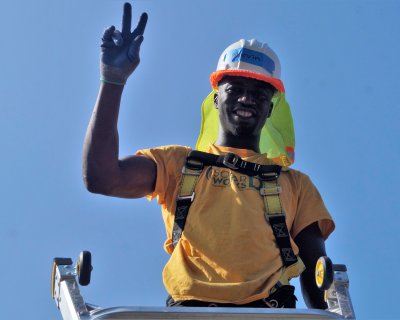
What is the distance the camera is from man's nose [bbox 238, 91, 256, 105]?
612 centimetres

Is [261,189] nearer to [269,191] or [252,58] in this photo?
[269,191]

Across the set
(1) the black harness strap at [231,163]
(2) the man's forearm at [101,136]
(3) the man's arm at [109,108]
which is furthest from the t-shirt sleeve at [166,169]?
(2) the man's forearm at [101,136]

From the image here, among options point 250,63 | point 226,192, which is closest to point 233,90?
point 250,63

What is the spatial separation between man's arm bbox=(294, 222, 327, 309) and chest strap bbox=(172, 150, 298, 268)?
1.21 feet

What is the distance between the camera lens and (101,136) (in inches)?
205

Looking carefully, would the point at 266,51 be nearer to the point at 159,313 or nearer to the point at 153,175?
the point at 153,175

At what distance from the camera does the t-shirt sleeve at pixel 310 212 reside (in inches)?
231

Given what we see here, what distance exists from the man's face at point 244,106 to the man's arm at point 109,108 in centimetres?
112

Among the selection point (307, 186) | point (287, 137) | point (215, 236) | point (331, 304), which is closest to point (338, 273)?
point (331, 304)

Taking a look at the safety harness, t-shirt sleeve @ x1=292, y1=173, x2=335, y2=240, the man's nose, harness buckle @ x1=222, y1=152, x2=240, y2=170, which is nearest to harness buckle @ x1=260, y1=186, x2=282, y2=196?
the safety harness

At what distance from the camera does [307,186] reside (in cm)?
602

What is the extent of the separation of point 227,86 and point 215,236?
4.81 feet

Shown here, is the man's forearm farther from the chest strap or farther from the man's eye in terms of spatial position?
the man's eye

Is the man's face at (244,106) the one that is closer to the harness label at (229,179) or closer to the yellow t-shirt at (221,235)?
the yellow t-shirt at (221,235)
